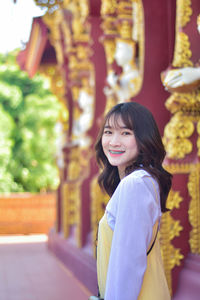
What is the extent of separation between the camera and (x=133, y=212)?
1.50m

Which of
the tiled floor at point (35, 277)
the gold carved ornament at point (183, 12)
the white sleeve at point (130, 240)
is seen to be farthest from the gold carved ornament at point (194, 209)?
the white sleeve at point (130, 240)

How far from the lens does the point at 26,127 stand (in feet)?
61.8

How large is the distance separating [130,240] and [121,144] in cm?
37

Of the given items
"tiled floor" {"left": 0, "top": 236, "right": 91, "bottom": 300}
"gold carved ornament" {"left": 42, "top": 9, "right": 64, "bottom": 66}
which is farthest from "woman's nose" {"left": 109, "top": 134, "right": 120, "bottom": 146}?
"gold carved ornament" {"left": 42, "top": 9, "right": 64, "bottom": 66}

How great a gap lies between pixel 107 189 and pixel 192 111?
1.48 m

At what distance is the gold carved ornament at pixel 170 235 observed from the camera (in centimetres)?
312

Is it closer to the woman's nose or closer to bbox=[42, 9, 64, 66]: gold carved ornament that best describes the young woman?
the woman's nose

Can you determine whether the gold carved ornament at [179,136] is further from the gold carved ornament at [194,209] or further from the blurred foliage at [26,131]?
the blurred foliage at [26,131]

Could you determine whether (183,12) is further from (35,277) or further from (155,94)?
(35,277)

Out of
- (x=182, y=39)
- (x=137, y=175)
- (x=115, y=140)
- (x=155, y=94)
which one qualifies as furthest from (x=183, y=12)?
(x=137, y=175)

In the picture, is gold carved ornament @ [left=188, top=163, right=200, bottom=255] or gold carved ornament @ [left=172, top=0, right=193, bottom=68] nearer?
gold carved ornament @ [left=172, top=0, right=193, bottom=68]

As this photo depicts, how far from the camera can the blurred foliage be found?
18375 mm

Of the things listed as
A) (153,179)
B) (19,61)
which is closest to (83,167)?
(19,61)

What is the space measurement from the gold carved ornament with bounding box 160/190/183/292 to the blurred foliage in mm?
15110
